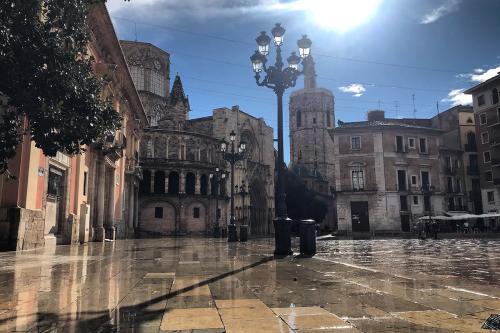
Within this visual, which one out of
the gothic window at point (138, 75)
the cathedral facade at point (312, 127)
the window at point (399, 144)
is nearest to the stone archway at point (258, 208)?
the cathedral facade at point (312, 127)

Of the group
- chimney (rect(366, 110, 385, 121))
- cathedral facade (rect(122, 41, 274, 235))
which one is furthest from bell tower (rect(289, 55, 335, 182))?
chimney (rect(366, 110, 385, 121))

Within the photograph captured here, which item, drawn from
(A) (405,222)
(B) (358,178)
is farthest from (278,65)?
(A) (405,222)

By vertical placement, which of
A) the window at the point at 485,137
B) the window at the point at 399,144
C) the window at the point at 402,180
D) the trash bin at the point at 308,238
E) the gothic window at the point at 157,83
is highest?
the gothic window at the point at 157,83

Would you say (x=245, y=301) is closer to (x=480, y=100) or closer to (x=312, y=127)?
(x=480, y=100)

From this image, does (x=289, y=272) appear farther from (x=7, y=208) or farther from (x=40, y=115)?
(x=7, y=208)

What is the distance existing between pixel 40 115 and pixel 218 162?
42842 millimetres

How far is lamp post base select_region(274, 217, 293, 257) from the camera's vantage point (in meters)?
11.3

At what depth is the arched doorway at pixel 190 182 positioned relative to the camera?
46.8 m

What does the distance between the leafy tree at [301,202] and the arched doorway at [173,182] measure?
21.7 meters

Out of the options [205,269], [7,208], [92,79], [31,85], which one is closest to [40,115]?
[31,85]

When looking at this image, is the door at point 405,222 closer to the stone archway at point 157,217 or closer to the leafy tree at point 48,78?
the stone archway at point 157,217

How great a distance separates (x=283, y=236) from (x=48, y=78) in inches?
277

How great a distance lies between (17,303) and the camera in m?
4.14

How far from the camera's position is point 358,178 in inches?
1671
